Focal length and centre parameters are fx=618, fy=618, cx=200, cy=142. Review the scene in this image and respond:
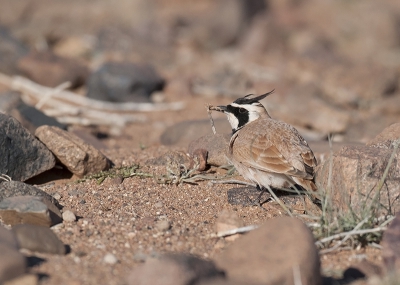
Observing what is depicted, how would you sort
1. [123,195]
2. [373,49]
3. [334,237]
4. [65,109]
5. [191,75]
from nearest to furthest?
[334,237] < [123,195] < [65,109] < [191,75] < [373,49]

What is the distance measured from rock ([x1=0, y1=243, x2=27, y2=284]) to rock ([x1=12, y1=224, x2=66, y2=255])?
0.32m

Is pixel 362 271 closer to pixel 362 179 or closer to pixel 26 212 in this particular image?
pixel 362 179

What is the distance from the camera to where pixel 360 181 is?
4.72 metres

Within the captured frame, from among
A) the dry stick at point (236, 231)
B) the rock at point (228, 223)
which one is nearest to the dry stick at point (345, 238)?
the dry stick at point (236, 231)

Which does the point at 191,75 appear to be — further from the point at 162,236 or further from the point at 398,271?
the point at 398,271

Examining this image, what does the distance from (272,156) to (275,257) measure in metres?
1.82

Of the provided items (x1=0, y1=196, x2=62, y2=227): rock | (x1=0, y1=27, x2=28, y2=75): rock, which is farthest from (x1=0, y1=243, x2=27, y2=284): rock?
(x1=0, y1=27, x2=28, y2=75): rock

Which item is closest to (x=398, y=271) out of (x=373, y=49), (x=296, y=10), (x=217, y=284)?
(x=217, y=284)

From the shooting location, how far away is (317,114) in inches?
397

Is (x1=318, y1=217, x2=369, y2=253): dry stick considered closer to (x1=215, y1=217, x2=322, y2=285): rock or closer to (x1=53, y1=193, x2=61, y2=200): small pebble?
(x1=215, y1=217, x2=322, y2=285): rock

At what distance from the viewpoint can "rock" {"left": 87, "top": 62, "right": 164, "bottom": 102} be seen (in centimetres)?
1057

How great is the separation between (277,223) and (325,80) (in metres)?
9.23

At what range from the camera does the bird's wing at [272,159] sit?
5.27 meters

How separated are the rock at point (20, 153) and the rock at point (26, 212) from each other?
1.00 meters
